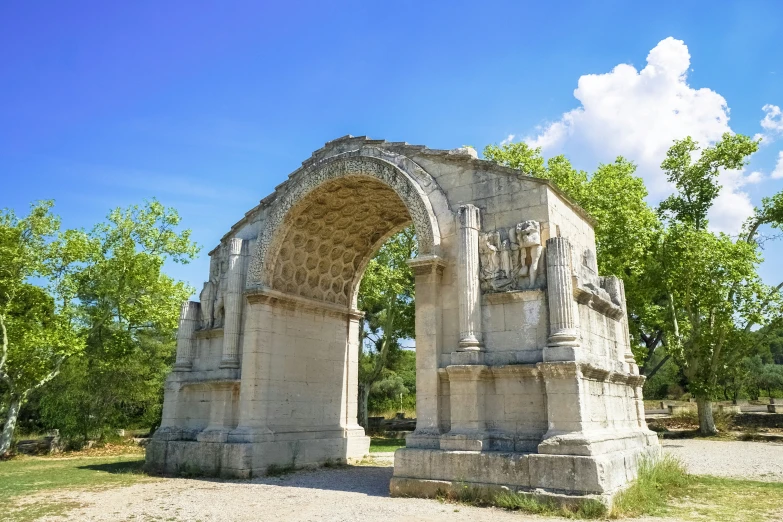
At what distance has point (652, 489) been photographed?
8.62m

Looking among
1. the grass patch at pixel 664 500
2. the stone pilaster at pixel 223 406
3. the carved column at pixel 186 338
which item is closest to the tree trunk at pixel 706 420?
the grass patch at pixel 664 500

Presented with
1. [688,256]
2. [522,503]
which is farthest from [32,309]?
[688,256]

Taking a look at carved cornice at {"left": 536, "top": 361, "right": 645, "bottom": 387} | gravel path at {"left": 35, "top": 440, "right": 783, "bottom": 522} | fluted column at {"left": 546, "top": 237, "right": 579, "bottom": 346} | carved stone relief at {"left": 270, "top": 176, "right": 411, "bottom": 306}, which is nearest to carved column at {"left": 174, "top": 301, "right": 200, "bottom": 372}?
carved stone relief at {"left": 270, "top": 176, "right": 411, "bottom": 306}

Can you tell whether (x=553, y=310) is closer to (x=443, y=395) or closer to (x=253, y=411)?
(x=443, y=395)

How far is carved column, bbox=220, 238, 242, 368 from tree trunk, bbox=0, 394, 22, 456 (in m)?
9.92

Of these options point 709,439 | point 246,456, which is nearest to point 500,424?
point 246,456

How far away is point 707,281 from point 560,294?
1518cm

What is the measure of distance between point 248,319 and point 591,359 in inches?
283

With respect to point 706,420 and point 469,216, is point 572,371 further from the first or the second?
point 706,420

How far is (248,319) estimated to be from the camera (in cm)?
1250

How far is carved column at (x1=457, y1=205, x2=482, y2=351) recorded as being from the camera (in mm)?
9391

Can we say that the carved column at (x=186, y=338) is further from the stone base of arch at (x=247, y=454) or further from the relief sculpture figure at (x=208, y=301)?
the stone base of arch at (x=247, y=454)

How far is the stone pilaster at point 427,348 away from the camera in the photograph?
9453 mm

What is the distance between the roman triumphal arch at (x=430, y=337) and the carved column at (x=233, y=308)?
0.11ft
